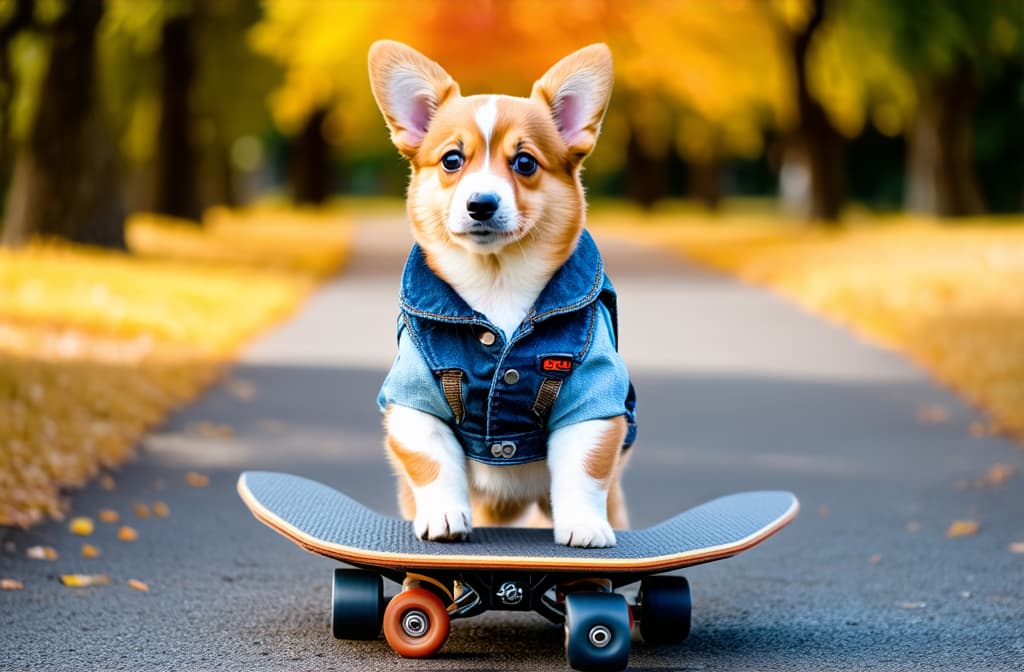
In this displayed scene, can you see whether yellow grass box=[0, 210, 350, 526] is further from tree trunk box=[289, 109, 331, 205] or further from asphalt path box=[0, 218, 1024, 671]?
tree trunk box=[289, 109, 331, 205]

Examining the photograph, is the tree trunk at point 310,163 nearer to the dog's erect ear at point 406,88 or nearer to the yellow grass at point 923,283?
the yellow grass at point 923,283

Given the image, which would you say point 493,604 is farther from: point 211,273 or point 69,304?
point 211,273

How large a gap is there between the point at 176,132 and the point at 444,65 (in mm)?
6381

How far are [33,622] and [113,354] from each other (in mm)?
5550

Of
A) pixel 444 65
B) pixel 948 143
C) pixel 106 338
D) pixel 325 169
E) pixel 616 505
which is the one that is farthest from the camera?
pixel 325 169

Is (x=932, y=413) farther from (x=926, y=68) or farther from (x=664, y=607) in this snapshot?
(x=926, y=68)

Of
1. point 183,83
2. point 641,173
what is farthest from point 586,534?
point 641,173

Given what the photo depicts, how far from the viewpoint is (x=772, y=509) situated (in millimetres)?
4504

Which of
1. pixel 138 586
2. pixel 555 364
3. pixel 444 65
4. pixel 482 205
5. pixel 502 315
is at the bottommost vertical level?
pixel 138 586

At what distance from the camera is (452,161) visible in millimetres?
4070

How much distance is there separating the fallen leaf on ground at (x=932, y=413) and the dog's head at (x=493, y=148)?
5157 mm

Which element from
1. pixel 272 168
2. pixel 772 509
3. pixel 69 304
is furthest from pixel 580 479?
pixel 272 168

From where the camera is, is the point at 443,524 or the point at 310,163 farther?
the point at 310,163

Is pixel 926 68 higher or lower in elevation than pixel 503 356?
higher
